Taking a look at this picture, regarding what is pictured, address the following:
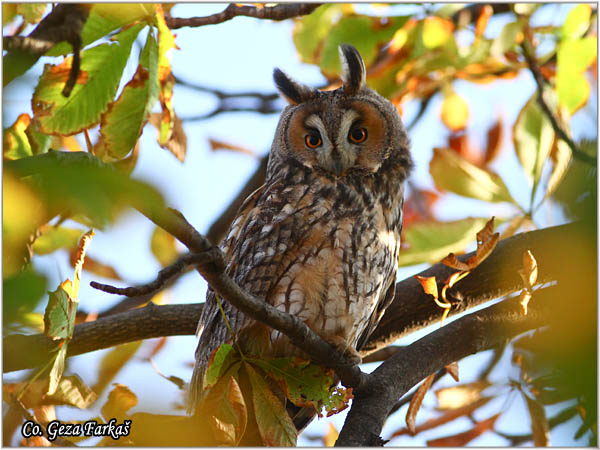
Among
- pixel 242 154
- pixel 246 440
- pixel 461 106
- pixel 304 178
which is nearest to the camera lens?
pixel 246 440

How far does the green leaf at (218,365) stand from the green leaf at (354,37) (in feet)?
4.40

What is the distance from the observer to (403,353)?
203 centimetres

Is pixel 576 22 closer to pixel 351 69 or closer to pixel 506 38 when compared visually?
pixel 506 38

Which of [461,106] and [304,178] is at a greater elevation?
[461,106]

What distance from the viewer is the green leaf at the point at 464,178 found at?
203 cm

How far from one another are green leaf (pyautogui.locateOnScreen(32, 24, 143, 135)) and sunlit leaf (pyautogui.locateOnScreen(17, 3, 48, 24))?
134mm

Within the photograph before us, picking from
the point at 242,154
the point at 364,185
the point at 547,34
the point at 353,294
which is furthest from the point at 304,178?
the point at 242,154

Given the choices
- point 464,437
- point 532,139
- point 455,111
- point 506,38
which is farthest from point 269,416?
point 455,111

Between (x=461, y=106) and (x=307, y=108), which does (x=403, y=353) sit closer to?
(x=307, y=108)

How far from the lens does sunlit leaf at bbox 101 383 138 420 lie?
1.68 meters

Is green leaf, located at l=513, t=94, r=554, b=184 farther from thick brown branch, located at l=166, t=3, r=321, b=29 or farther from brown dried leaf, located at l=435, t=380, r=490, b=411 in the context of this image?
thick brown branch, located at l=166, t=3, r=321, b=29

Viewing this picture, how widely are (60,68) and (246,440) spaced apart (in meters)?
1.18

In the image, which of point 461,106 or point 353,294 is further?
point 461,106

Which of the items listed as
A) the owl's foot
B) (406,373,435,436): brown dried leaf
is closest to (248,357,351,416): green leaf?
the owl's foot
